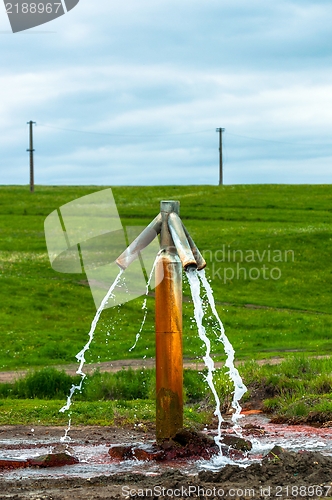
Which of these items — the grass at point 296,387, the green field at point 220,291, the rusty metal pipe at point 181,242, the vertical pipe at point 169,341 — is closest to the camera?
the rusty metal pipe at point 181,242

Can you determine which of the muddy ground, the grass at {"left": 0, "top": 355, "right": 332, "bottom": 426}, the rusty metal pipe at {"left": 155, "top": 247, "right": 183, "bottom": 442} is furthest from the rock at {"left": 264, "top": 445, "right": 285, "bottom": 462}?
the grass at {"left": 0, "top": 355, "right": 332, "bottom": 426}

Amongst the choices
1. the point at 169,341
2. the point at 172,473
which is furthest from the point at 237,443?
the point at 172,473

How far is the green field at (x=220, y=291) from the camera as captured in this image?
76.6ft

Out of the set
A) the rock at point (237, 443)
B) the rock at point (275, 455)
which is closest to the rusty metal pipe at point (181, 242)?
the rock at point (275, 455)

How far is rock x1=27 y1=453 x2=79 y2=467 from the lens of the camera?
887 cm

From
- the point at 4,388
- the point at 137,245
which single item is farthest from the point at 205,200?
the point at 137,245

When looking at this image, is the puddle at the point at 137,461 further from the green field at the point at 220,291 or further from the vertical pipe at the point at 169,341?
the green field at the point at 220,291

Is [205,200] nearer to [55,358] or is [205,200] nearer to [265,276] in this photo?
[265,276]

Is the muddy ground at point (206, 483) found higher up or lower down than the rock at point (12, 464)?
higher up

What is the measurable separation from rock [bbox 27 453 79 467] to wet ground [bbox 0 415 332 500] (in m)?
0.10

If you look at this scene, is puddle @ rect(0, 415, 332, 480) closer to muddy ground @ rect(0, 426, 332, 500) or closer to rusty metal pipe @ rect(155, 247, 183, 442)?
muddy ground @ rect(0, 426, 332, 500)

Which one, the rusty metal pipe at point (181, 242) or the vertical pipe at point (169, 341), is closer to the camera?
the rusty metal pipe at point (181, 242)

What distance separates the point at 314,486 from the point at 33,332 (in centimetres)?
1917

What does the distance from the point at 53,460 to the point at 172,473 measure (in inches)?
63.4
